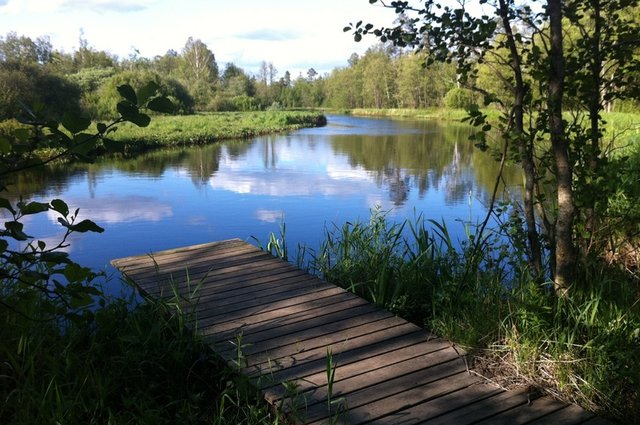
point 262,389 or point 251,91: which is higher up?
point 251,91

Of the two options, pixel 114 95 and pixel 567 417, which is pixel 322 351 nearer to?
pixel 567 417

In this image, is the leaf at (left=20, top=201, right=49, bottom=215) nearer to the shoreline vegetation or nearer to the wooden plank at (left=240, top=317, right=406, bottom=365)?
the shoreline vegetation

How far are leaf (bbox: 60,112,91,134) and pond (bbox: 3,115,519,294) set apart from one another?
3.63 metres

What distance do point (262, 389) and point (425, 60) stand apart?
2.14 metres

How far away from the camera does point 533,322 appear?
264 cm

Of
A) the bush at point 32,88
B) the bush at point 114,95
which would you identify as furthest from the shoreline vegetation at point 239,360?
the bush at point 114,95

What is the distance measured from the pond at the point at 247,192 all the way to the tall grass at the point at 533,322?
111cm

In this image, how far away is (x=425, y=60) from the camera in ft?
10.2

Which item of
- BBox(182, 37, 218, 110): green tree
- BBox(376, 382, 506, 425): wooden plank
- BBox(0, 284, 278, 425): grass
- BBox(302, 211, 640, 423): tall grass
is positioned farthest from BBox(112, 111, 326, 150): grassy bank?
BBox(182, 37, 218, 110): green tree

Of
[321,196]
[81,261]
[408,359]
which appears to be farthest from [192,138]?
[408,359]

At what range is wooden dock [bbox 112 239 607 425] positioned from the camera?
2.08 metres

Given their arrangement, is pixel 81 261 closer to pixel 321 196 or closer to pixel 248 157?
pixel 321 196

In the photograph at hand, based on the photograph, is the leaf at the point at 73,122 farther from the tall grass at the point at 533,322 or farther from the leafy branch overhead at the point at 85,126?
the tall grass at the point at 533,322

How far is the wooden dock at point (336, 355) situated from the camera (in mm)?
2078
